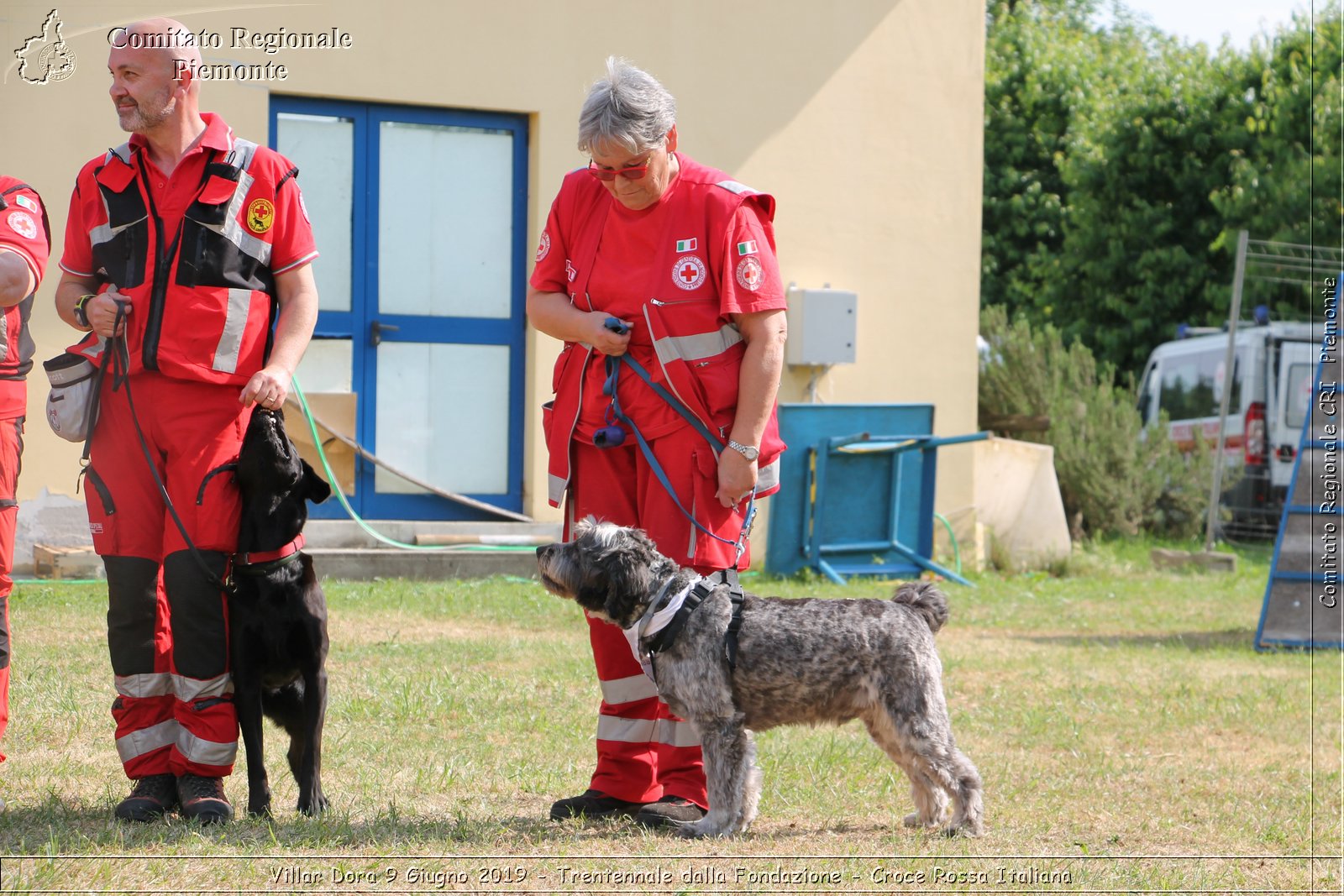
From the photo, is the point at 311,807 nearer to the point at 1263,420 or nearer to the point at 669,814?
the point at 669,814

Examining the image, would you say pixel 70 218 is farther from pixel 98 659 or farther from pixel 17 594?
pixel 17 594

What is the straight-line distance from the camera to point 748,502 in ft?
14.3

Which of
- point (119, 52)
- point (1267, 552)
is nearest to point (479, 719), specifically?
point (119, 52)

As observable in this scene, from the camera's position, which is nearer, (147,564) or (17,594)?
(147,564)

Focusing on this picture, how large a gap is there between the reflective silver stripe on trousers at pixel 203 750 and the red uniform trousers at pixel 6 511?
1.81 ft

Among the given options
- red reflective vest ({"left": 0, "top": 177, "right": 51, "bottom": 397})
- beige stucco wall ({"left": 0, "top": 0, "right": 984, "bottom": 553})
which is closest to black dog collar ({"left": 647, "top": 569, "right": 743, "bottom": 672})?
red reflective vest ({"left": 0, "top": 177, "right": 51, "bottom": 397})

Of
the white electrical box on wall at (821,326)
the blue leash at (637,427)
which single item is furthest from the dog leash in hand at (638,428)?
the white electrical box on wall at (821,326)

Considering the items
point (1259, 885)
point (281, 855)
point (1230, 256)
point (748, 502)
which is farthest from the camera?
point (1230, 256)

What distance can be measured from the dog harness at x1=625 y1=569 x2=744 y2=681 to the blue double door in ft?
20.2

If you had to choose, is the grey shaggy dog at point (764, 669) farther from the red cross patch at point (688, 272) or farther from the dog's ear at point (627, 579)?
the red cross patch at point (688, 272)

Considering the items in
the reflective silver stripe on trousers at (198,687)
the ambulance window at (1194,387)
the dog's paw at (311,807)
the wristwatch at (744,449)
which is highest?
the ambulance window at (1194,387)

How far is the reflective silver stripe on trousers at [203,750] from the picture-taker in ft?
13.2

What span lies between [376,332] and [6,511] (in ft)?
19.3

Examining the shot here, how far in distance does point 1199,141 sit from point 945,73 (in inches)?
503
